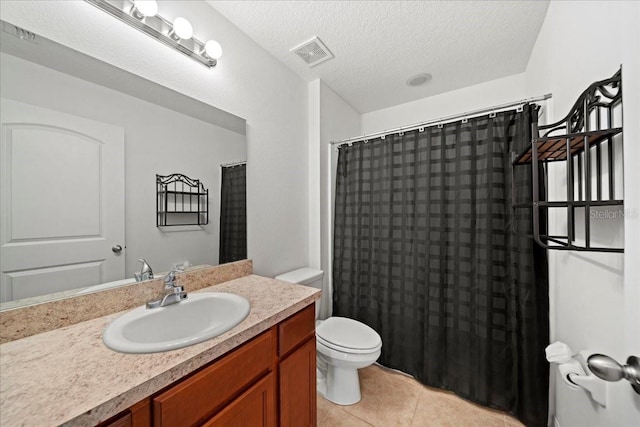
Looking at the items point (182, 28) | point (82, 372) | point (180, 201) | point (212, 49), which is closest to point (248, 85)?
point (212, 49)

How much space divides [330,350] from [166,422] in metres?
1.00

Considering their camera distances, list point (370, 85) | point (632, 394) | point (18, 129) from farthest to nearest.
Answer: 1. point (370, 85)
2. point (18, 129)
3. point (632, 394)

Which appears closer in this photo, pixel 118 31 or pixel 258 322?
pixel 258 322

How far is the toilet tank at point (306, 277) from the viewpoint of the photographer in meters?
1.66

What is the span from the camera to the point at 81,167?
87 centimetres

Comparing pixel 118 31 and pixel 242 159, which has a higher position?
pixel 118 31

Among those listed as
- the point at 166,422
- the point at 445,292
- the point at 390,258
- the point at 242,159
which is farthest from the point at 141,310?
the point at 445,292

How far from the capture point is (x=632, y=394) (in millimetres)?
413

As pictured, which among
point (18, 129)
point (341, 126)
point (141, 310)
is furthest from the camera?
point (341, 126)

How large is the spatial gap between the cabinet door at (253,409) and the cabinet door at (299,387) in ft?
0.20

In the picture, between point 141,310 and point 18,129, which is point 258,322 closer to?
point 141,310

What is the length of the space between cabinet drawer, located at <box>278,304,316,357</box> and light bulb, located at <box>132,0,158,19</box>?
1458 mm

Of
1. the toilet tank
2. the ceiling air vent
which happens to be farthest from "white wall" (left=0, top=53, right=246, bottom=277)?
the ceiling air vent

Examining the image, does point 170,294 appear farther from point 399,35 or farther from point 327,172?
point 399,35
